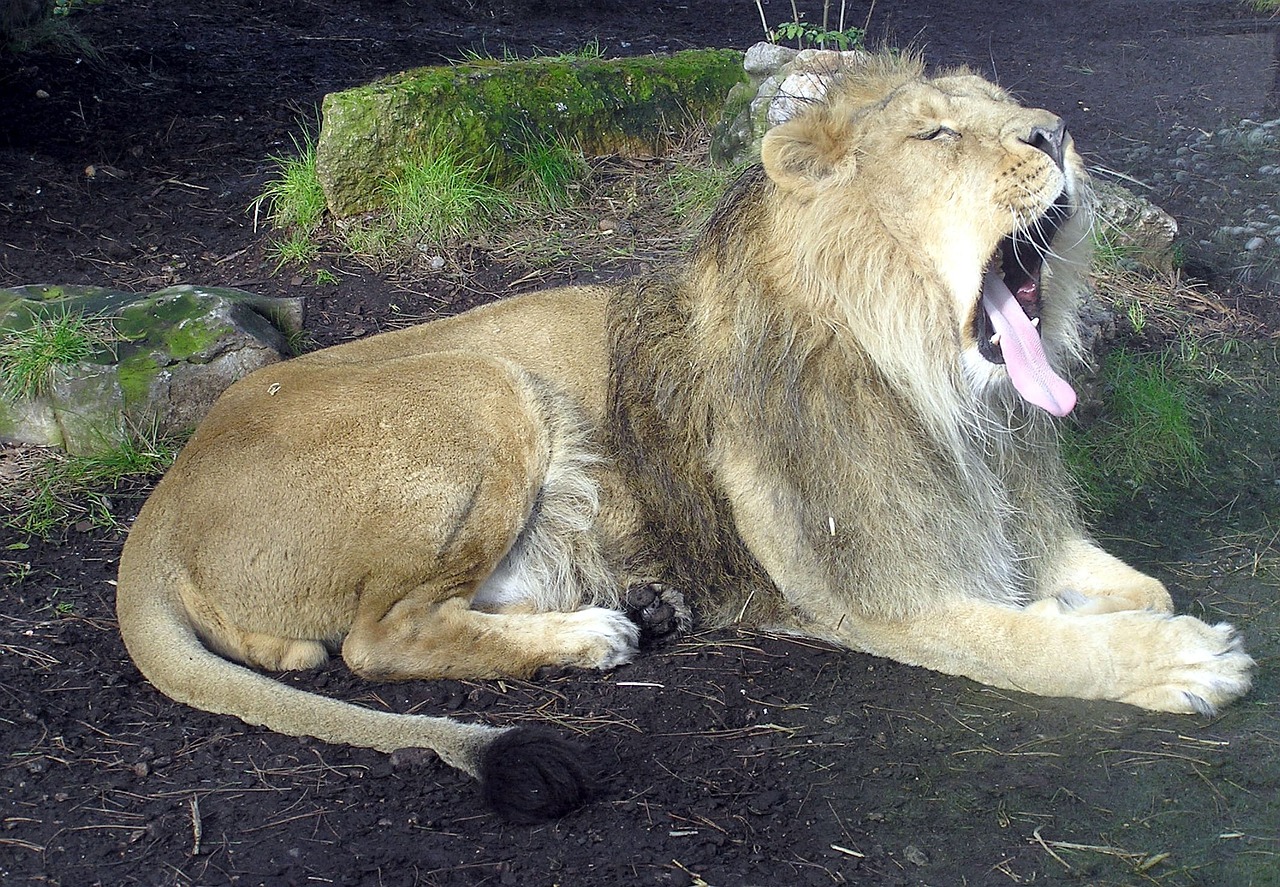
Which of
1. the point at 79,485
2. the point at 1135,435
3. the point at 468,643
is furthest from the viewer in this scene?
the point at 1135,435

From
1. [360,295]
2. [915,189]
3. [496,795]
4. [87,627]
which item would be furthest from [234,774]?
[360,295]

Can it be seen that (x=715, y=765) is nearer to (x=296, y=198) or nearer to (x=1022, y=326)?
(x=1022, y=326)

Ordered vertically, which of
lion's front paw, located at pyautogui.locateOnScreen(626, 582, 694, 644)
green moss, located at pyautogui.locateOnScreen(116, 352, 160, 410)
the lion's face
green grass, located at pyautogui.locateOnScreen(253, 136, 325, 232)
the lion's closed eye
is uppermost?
the lion's closed eye

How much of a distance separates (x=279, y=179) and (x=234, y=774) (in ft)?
16.2

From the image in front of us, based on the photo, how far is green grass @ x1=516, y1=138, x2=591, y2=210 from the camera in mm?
7066

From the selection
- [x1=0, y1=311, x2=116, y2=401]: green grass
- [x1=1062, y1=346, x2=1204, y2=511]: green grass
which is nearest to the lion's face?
[x1=1062, y1=346, x2=1204, y2=511]: green grass

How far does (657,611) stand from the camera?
4.19 meters

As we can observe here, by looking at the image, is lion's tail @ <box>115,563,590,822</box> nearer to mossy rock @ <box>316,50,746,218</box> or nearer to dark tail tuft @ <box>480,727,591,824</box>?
dark tail tuft @ <box>480,727,591,824</box>

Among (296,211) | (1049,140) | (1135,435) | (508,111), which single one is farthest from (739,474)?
(296,211)

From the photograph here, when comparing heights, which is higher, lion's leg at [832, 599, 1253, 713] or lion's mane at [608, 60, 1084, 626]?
lion's mane at [608, 60, 1084, 626]

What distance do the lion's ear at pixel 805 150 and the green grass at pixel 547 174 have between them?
11.5 feet

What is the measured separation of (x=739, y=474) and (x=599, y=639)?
0.70 m

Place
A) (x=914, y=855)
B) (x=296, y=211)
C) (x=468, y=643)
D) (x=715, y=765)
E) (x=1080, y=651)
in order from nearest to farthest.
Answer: (x=914, y=855) → (x=715, y=765) → (x=1080, y=651) → (x=468, y=643) → (x=296, y=211)

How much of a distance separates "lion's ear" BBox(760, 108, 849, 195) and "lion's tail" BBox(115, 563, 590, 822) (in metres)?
1.75
